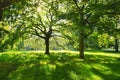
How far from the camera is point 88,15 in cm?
3322

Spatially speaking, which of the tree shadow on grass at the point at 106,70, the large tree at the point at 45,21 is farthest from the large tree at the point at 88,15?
the large tree at the point at 45,21

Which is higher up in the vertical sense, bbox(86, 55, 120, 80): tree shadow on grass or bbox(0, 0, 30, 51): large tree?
bbox(0, 0, 30, 51): large tree

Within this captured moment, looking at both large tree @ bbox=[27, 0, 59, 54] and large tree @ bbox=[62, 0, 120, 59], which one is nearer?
large tree @ bbox=[62, 0, 120, 59]

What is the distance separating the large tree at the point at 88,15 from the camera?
2780 cm

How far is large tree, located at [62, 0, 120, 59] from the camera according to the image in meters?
27.8

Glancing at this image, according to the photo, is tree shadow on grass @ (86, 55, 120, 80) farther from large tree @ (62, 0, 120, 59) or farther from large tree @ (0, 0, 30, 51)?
large tree @ (0, 0, 30, 51)

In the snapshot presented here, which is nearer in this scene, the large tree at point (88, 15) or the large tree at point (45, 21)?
the large tree at point (88, 15)

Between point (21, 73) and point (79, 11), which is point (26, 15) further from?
point (21, 73)

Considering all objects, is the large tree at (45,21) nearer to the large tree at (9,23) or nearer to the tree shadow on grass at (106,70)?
the large tree at (9,23)

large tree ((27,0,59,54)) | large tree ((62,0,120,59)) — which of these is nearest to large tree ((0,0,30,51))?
large tree ((62,0,120,59))

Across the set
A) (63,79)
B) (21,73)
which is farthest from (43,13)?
(63,79)

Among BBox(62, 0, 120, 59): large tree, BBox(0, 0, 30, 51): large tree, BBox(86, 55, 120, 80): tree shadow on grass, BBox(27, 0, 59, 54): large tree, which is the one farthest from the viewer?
BBox(27, 0, 59, 54): large tree

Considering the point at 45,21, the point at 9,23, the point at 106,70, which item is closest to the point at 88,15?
the point at 9,23

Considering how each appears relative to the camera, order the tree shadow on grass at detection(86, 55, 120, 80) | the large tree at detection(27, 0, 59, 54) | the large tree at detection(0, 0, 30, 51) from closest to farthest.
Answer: the tree shadow on grass at detection(86, 55, 120, 80) < the large tree at detection(0, 0, 30, 51) < the large tree at detection(27, 0, 59, 54)
